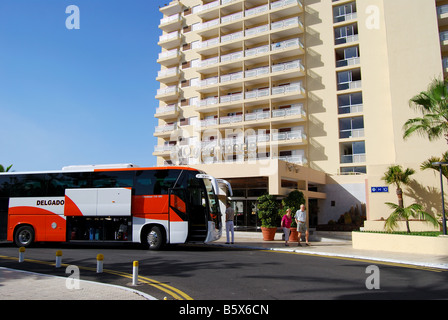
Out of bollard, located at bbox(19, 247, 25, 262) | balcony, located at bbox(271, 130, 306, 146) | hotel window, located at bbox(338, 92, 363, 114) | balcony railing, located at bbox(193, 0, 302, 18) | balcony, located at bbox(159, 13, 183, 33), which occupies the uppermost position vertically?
balcony, located at bbox(159, 13, 183, 33)

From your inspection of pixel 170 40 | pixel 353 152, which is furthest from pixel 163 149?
pixel 353 152

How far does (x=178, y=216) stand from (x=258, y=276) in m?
6.28

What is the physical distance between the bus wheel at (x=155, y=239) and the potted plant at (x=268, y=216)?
7077 mm

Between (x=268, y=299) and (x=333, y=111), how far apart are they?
29.5m

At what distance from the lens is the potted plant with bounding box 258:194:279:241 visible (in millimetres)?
19562

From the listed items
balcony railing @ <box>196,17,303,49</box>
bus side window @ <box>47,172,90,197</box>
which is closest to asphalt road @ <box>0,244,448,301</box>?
bus side window @ <box>47,172,90,197</box>

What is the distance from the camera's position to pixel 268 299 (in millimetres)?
6449

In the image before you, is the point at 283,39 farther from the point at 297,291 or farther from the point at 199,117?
the point at 297,291

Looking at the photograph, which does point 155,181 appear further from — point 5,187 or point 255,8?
point 255,8

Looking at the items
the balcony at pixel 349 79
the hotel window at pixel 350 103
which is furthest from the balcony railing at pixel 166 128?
the balcony at pixel 349 79

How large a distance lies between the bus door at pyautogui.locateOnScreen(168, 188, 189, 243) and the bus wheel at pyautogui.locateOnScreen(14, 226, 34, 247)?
680 cm

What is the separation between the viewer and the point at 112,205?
584 inches

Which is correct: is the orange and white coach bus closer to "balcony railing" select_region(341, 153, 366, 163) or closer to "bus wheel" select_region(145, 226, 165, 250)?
"bus wheel" select_region(145, 226, 165, 250)
